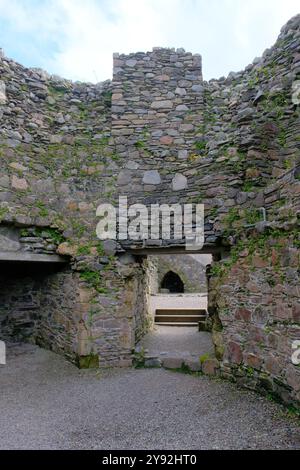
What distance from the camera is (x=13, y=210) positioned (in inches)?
205

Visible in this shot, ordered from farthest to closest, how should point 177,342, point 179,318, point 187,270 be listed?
point 187,270, point 179,318, point 177,342

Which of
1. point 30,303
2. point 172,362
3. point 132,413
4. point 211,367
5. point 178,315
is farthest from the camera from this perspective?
point 178,315

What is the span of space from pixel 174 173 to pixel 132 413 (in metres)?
3.79

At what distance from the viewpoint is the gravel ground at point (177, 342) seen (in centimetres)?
580

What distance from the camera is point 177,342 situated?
6.77 m

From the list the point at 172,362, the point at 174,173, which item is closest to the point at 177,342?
the point at 172,362

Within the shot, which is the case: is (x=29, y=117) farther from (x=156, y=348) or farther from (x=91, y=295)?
(x=156, y=348)

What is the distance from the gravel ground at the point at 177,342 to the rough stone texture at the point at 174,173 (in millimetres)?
528

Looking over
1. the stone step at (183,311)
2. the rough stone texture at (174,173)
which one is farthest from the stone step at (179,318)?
the rough stone texture at (174,173)

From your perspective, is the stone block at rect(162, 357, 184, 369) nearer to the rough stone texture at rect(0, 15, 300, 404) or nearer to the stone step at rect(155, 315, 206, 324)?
the rough stone texture at rect(0, 15, 300, 404)

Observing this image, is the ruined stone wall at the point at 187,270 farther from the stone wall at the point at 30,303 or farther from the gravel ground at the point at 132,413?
the gravel ground at the point at 132,413

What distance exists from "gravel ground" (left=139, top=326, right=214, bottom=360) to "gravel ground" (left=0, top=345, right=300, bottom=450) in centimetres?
64

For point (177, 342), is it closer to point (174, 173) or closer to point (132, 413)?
point (132, 413)

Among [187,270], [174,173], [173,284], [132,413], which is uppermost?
[174,173]
